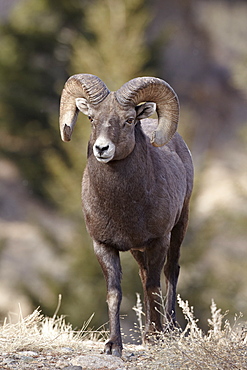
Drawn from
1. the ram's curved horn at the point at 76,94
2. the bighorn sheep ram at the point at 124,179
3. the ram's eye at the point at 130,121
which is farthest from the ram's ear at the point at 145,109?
the ram's curved horn at the point at 76,94

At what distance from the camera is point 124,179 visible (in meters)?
8.51

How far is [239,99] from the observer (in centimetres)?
3994

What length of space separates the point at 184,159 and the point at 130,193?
210 centimetres

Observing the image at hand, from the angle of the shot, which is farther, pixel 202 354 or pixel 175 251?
pixel 175 251

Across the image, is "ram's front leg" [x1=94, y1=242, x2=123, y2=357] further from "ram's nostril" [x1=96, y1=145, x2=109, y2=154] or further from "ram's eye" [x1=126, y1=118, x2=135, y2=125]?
"ram's eye" [x1=126, y1=118, x2=135, y2=125]

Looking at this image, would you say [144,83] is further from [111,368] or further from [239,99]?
[239,99]

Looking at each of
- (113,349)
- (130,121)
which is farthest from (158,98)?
(113,349)

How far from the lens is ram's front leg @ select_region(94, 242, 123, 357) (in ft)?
27.2

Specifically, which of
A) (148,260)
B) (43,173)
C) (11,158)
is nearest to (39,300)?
(43,173)

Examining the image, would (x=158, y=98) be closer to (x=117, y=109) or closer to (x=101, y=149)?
(x=117, y=109)

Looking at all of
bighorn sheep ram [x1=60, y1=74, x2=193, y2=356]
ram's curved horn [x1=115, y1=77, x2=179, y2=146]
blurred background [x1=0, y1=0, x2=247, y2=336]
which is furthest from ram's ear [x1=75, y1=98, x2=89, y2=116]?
blurred background [x1=0, y1=0, x2=247, y2=336]

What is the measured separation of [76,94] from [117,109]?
2.58 feet

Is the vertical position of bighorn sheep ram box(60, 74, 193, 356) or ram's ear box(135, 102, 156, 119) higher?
ram's ear box(135, 102, 156, 119)

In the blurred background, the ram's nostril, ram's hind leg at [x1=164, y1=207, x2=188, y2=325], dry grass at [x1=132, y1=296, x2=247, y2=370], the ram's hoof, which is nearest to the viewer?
dry grass at [x1=132, y1=296, x2=247, y2=370]
